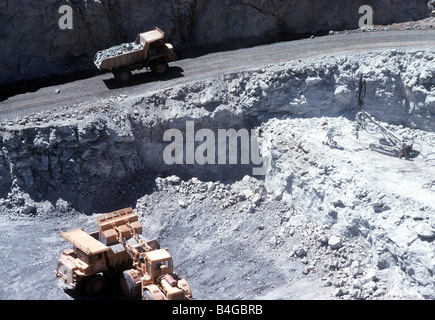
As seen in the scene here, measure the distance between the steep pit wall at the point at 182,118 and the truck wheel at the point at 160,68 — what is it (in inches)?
83.3

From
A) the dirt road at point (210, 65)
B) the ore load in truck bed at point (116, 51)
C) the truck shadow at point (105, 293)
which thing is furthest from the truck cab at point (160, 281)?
the ore load in truck bed at point (116, 51)

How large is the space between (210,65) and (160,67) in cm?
226

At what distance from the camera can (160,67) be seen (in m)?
23.4

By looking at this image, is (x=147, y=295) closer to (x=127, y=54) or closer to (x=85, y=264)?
(x=85, y=264)

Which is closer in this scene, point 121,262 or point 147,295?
point 147,295

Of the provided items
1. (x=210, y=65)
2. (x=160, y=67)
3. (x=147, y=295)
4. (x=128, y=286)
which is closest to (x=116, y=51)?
(x=160, y=67)

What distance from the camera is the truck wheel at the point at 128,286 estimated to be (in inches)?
610

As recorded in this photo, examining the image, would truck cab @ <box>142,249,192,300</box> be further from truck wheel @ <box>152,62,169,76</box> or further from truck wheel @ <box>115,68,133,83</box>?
truck wheel @ <box>152,62,169,76</box>

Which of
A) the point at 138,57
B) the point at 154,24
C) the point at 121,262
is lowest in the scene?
the point at 121,262

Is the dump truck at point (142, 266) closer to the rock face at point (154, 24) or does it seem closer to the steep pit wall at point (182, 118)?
the steep pit wall at point (182, 118)

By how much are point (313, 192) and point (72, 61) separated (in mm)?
13930

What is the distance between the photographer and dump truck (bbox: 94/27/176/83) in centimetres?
2262

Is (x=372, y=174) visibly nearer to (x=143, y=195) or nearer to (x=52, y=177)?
(x=143, y=195)
